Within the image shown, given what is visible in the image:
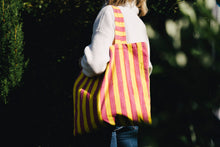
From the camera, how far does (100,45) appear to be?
5.31 ft

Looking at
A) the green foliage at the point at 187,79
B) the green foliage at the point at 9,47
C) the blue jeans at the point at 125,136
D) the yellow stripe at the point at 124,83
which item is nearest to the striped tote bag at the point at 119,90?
the yellow stripe at the point at 124,83

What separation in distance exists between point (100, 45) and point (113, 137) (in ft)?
2.02

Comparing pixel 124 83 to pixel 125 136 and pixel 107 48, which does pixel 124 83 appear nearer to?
pixel 107 48

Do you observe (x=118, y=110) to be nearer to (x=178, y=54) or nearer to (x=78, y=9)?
(x=178, y=54)

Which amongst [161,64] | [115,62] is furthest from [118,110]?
[161,64]

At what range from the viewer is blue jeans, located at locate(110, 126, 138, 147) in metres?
1.73

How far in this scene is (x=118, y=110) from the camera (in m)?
1.58

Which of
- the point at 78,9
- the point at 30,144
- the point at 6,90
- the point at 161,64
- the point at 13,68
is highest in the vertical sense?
the point at 78,9

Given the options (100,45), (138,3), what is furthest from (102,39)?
(138,3)

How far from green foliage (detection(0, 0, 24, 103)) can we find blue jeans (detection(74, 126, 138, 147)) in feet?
4.93

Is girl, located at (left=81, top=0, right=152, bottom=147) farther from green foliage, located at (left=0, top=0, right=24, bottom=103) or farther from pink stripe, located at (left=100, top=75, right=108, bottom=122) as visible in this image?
green foliage, located at (left=0, top=0, right=24, bottom=103)

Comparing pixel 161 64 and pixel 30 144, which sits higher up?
pixel 161 64

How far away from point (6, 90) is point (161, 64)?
2547mm

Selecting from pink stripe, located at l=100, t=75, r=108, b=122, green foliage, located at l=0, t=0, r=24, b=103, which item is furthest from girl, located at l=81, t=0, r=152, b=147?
green foliage, located at l=0, t=0, r=24, b=103
